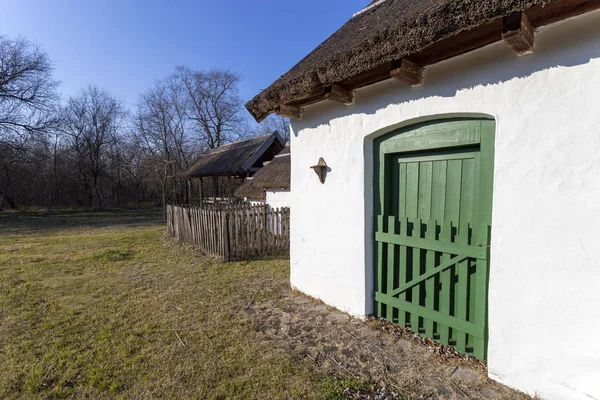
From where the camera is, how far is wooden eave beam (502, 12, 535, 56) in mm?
2109

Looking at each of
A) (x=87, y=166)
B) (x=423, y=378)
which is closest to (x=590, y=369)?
(x=423, y=378)

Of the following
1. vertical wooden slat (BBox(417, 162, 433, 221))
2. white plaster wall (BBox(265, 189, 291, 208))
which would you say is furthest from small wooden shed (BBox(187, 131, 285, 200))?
vertical wooden slat (BBox(417, 162, 433, 221))

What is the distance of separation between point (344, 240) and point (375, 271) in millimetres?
574

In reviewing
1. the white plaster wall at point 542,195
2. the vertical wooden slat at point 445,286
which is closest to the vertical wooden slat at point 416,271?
the vertical wooden slat at point 445,286

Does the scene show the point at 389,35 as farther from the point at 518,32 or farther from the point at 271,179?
the point at 271,179

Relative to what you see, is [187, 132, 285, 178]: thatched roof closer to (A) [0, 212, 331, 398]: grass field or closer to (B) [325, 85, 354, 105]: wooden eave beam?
(A) [0, 212, 331, 398]: grass field

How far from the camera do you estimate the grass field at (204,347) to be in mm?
2613

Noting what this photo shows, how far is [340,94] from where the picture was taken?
145 inches

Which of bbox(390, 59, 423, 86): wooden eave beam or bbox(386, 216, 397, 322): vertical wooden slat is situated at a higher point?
bbox(390, 59, 423, 86): wooden eave beam

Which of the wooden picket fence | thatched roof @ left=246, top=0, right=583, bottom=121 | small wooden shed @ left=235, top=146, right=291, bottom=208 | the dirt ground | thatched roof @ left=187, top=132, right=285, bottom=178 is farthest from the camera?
thatched roof @ left=187, top=132, right=285, bottom=178

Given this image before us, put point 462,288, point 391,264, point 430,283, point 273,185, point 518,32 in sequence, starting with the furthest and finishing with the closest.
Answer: point 273,185, point 391,264, point 430,283, point 462,288, point 518,32

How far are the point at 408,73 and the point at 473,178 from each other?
1.23m

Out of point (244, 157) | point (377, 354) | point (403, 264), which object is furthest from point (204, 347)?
point (244, 157)

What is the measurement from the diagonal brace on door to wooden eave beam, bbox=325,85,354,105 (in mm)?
2239
